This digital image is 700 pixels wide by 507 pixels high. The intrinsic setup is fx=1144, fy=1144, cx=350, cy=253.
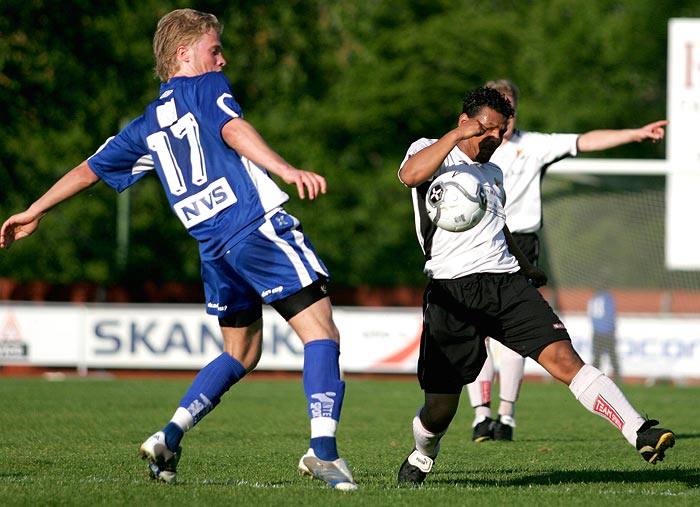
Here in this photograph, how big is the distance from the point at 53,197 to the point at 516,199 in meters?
3.70

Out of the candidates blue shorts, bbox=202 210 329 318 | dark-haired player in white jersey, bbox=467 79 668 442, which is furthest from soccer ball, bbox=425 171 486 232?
dark-haired player in white jersey, bbox=467 79 668 442

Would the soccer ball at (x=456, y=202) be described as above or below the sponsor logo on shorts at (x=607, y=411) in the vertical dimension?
above

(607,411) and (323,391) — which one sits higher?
(323,391)

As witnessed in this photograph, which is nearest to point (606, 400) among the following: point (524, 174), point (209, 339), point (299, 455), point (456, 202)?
point (456, 202)

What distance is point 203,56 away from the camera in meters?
5.38

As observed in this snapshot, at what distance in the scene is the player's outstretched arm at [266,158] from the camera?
477cm

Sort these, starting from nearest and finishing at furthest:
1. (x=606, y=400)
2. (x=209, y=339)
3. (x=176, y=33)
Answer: (x=176, y=33) → (x=606, y=400) → (x=209, y=339)

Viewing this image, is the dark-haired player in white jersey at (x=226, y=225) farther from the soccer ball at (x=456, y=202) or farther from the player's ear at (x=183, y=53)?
the soccer ball at (x=456, y=202)

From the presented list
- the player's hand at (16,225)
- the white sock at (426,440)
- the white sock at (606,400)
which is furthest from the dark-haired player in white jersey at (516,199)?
the player's hand at (16,225)

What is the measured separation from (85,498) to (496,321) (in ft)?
7.13

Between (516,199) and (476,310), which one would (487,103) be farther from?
(516,199)

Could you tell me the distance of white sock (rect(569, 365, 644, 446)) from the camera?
17.6ft

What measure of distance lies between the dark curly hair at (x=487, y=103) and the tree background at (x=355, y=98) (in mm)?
18588

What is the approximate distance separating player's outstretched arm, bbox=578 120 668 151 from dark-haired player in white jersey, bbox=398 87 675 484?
1.13 metres
